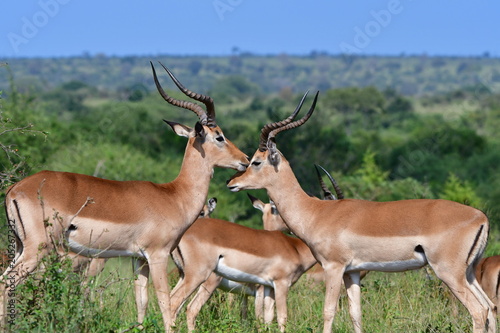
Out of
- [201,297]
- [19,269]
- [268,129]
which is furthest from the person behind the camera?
[201,297]

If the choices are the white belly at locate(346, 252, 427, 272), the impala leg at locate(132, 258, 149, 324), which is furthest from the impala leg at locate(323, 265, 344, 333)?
the impala leg at locate(132, 258, 149, 324)

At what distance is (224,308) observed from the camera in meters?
8.27

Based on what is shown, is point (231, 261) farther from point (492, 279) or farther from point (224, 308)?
point (492, 279)

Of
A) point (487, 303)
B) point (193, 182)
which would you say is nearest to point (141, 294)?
point (193, 182)

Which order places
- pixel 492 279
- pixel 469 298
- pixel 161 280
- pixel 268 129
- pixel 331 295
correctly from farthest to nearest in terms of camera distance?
pixel 268 129
pixel 492 279
pixel 331 295
pixel 161 280
pixel 469 298

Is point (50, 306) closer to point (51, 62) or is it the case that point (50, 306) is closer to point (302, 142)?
point (302, 142)

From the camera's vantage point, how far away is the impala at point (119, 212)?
6188 mm

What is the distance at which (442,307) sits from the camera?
776 cm

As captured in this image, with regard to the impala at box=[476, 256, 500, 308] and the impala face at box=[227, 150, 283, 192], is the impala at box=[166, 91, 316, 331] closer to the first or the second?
the impala face at box=[227, 150, 283, 192]

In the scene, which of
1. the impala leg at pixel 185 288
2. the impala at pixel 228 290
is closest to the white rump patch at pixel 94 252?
the impala leg at pixel 185 288

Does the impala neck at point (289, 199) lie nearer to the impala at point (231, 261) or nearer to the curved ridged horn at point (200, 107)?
the impala at point (231, 261)

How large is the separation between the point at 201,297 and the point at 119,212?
69.2 inches

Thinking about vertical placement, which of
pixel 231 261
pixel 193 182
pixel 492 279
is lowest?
pixel 231 261

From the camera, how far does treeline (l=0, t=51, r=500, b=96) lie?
123812mm
